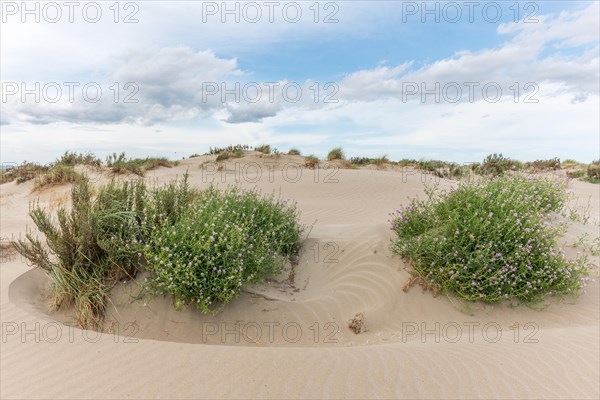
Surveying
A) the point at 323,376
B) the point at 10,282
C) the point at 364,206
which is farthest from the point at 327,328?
the point at 364,206

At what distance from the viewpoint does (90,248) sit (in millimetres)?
5586

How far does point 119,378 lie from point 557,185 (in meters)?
8.80

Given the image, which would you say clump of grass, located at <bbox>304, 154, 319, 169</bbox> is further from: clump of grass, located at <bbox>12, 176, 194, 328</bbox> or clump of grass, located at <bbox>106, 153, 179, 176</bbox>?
clump of grass, located at <bbox>12, 176, 194, 328</bbox>

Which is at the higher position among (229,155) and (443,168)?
(229,155)

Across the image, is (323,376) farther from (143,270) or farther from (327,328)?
(143,270)

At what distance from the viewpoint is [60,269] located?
550 cm

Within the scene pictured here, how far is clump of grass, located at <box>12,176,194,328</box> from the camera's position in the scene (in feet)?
17.6

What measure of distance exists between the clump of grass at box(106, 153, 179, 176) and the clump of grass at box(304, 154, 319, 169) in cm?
607

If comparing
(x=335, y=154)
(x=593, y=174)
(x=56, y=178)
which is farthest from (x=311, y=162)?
(x=593, y=174)

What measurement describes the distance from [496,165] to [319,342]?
16.3 metres
